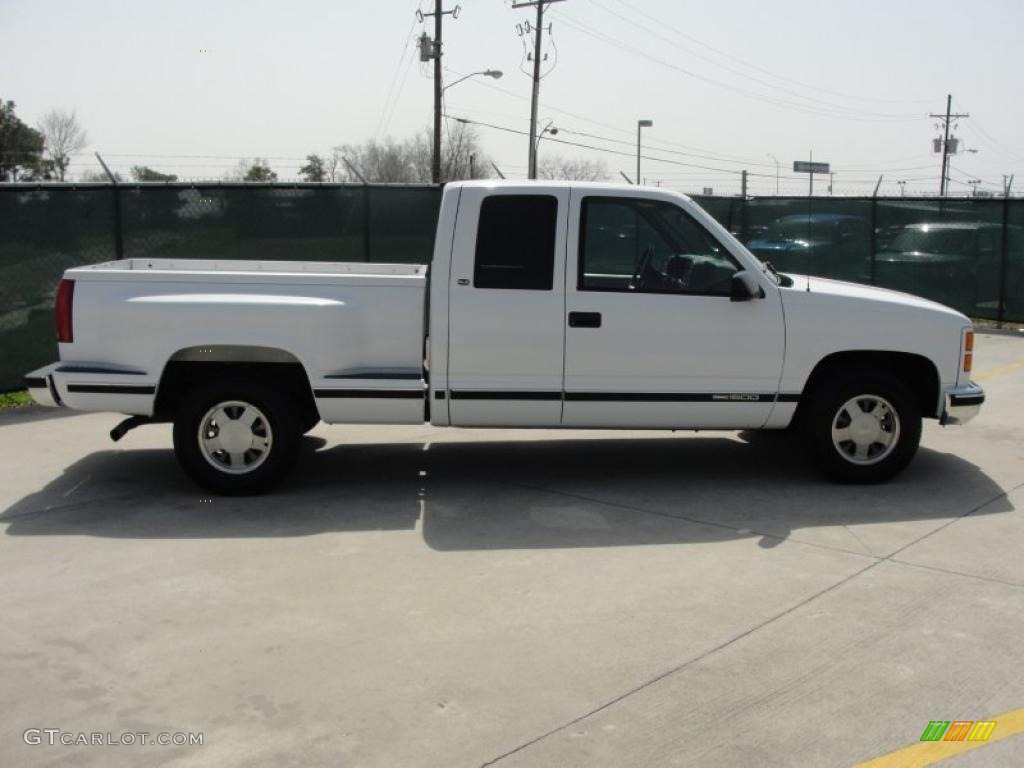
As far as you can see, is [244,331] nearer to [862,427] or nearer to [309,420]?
[309,420]

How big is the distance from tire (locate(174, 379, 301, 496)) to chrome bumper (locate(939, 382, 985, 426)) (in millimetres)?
4326

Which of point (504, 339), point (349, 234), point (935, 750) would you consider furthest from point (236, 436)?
point (349, 234)

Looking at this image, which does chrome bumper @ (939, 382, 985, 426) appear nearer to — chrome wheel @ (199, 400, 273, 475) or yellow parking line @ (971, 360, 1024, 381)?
chrome wheel @ (199, 400, 273, 475)

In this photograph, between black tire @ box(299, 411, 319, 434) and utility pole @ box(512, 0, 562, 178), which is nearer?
black tire @ box(299, 411, 319, 434)

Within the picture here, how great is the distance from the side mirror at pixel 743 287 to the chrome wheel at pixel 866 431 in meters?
1.07

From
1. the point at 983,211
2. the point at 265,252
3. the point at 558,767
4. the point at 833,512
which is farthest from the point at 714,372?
the point at 983,211

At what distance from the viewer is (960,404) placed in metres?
7.12

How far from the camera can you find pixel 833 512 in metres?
6.65

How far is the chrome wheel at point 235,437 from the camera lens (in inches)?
270

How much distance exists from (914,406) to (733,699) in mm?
3669

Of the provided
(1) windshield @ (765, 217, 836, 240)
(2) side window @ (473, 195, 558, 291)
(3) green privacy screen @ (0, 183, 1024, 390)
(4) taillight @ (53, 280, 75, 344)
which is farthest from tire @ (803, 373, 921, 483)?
(1) windshield @ (765, 217, 836, 240)

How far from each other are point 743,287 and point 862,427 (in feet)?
4.36

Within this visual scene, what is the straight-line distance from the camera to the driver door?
22.5ft

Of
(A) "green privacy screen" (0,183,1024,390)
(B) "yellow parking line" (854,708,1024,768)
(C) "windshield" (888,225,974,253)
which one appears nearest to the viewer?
(B) "yellow parking line" (854,708,1024,768)
